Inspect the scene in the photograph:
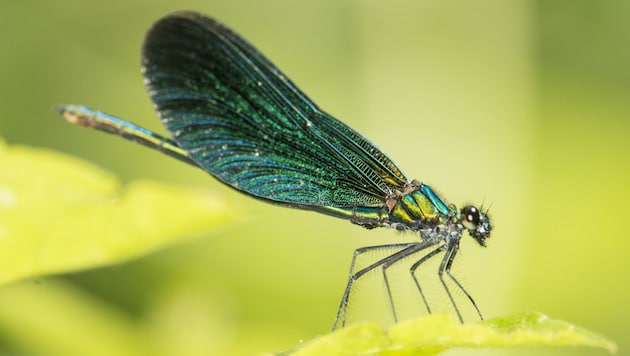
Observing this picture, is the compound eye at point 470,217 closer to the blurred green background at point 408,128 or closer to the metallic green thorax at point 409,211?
the metallic green thorax at point 409,211

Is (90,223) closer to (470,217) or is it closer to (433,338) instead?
(433,338)

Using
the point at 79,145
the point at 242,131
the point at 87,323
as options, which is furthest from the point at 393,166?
the point at 79,145

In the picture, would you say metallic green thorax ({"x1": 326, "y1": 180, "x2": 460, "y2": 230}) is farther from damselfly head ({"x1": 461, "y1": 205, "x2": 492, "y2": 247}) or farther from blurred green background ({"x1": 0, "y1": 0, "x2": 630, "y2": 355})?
blurred green background ({"x1": 0, "y1": 0, "x2": 630, "y2": 355})

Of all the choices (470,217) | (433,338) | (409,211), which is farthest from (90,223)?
(470,217)

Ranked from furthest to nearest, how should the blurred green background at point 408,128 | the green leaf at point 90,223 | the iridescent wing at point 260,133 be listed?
the blurred green background at point 408,128 < the iridescent wing at point 260,133 < the green leaf at point 90,223

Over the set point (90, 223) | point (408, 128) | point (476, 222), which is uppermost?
point (408, 128)

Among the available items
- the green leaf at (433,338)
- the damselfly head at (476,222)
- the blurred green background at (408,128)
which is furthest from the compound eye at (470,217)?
the green leaf at (433,338)
